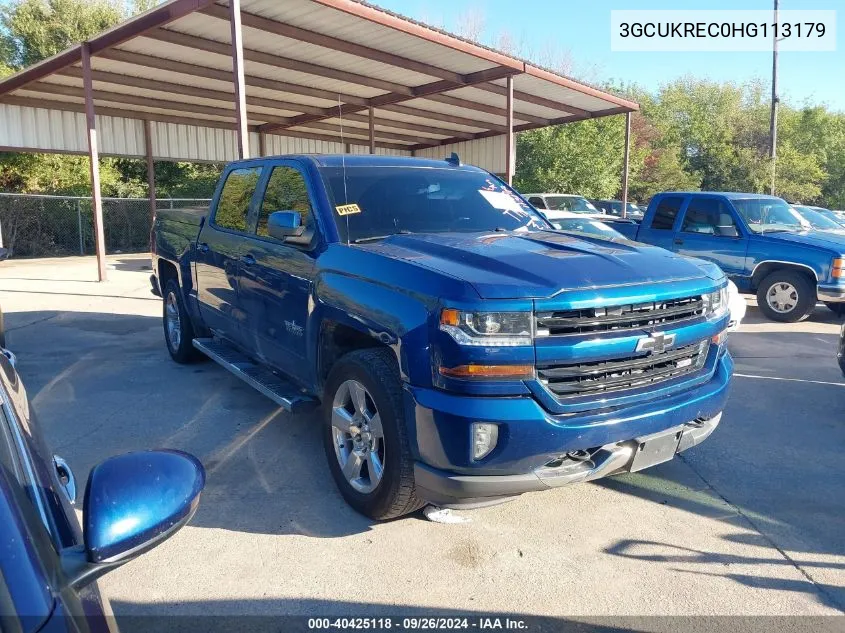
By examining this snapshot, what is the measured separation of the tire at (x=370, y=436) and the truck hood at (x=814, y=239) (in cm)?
785

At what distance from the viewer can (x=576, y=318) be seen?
292 centimetres

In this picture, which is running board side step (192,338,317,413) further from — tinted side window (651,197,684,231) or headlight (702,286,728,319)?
tinted side window (651,197,684,231)

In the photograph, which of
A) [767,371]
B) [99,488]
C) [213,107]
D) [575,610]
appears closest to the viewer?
[99,488]

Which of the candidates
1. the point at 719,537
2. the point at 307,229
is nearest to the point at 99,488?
the point at 307,229

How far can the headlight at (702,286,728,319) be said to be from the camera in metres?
3.45

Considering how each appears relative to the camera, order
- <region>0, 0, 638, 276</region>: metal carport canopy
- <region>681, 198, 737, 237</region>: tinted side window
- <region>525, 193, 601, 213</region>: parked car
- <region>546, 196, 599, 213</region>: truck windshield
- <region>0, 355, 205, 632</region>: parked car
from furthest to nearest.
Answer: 1. <region>546, 196, 599, 213</region>: truck windshield
2. <region>525, 193, 601, 213</region>: parked car
3. <region>0, 0, 638, 276</region>: metal carport canopy
4. <region>681, 198, 737, 237</region>: tinted side window
5. <region>0, 355, 205, 632</region>: parked car

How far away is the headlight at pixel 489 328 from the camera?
2828 mm

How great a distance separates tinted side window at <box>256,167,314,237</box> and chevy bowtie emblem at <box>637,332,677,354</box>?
2.13 m

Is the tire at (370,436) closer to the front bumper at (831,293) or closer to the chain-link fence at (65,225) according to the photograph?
the front bumper at (831,293)

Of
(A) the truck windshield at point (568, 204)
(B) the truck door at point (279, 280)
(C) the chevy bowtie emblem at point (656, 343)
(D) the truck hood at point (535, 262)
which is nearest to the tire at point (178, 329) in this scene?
(B) the truck door at point (279, 280)

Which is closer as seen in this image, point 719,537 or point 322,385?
point 719,537

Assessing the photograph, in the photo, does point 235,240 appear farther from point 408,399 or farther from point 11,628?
point 11,628

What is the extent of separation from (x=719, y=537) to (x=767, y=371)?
383cm

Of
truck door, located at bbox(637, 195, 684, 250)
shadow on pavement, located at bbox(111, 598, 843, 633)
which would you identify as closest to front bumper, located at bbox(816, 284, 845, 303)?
truck door, located at bbox(637, 195, 684, 250)
